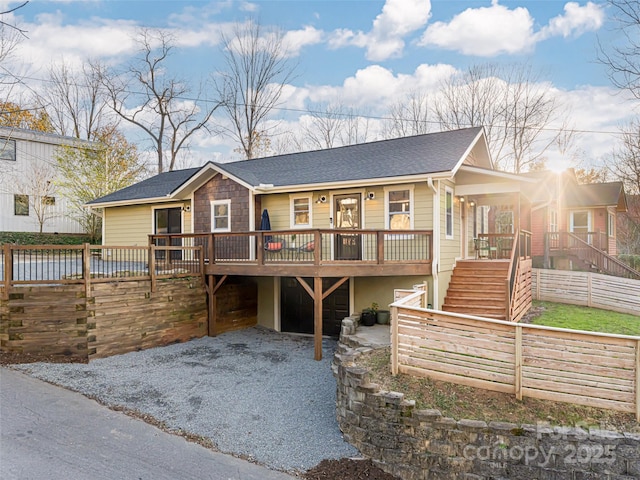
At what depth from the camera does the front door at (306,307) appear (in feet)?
36.4

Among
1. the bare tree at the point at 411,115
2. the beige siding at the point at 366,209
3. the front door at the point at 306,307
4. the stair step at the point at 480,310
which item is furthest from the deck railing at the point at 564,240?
the bare tree at the point at 411,115

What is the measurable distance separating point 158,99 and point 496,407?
87.5ft

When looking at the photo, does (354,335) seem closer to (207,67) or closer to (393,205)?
(393,205)

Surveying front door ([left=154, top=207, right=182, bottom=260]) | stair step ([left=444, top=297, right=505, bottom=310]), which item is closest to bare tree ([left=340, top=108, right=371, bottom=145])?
front door ([left=154, top=207, right=182, bottom=260])

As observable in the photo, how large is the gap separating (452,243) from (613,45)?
684cm

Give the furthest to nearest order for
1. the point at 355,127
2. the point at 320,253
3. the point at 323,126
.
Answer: the point at 323,126, the point at 355,127, the point at 320,253

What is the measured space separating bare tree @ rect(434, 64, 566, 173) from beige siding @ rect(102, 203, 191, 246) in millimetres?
18101

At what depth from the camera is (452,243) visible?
10898 millimetres

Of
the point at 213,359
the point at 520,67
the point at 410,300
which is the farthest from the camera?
the point at 520,67

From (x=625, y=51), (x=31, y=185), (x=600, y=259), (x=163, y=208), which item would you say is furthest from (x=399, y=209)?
(x=31, y=185)

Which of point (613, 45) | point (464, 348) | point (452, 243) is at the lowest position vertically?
point (464, 348)

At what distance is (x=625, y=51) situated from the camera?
33.8 feet

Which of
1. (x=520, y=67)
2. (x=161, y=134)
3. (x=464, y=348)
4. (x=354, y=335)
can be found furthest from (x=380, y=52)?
(x=464, y=348)

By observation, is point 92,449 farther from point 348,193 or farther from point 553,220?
point 553,220
